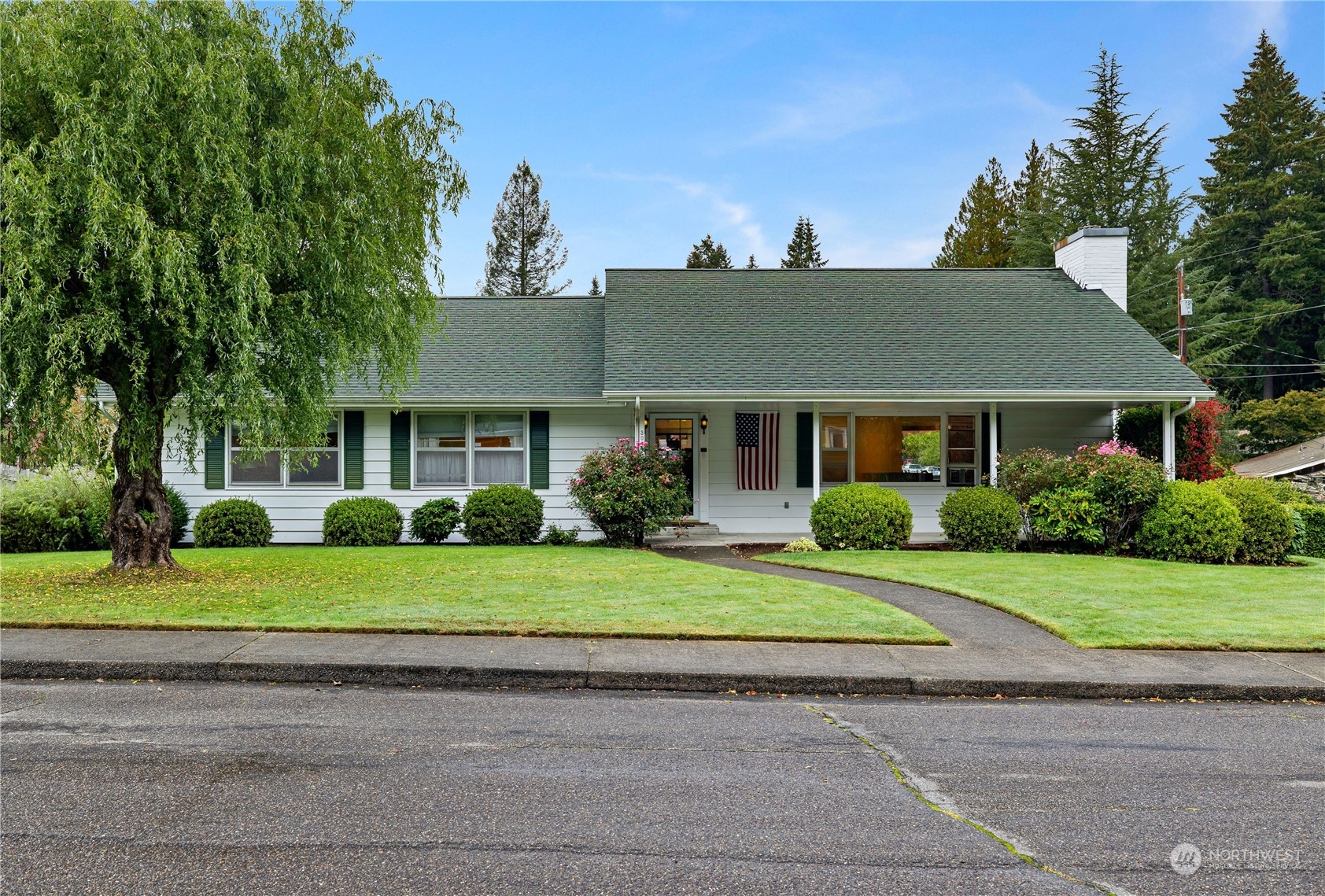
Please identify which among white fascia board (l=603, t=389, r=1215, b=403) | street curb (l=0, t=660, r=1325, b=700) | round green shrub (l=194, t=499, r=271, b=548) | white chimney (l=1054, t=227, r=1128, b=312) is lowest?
street curb (l=0, t=660, r=1325, b=700)

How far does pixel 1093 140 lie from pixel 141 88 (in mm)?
39657

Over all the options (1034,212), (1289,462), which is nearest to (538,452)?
(1289,462)

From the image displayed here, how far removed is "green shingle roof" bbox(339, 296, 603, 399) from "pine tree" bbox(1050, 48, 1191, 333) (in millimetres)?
26200

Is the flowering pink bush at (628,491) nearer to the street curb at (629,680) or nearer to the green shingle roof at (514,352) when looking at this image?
the green shingle roof at (514,352)

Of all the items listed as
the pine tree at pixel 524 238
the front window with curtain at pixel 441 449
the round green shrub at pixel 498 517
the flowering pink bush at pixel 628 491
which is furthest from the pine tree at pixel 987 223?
the round green shrub at pixel 498 517

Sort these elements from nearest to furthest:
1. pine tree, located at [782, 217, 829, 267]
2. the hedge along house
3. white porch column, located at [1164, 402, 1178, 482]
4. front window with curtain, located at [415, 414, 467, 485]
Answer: white porch column, located at [1164, 402, 1178, 482]
the hedge along house
front window with curtain, located at [415, 414, 467, 485]
pine tree, located at [782, 217, 829, 267]

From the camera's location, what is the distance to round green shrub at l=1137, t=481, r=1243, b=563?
13.4 metres

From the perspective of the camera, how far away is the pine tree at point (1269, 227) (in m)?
41.8

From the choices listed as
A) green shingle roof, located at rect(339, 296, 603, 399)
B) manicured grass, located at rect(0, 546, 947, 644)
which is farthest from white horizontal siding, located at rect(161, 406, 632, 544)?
manicured grass, located at rect(0, 546, 947, 644)

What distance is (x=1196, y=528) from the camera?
44.2ft

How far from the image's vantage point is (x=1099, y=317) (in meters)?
18.5

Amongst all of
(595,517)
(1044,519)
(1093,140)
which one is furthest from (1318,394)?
(595,517)

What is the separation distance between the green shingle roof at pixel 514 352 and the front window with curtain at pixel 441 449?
0.64 metres
